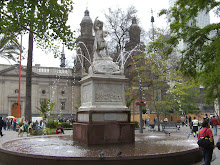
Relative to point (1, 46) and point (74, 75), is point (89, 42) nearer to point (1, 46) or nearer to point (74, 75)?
point (74, 75)

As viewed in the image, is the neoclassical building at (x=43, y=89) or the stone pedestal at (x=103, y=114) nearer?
the stone pedestal at (x=103, y=114)

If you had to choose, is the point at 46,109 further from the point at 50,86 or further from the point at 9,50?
the point at 50,86

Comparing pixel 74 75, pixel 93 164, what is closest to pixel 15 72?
pixel 74 75

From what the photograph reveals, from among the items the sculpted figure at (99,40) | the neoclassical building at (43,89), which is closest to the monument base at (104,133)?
the sculpted figure at (99,40)

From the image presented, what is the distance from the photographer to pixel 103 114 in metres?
9.15

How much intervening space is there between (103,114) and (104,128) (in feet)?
1.91

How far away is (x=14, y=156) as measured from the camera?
6590 mm

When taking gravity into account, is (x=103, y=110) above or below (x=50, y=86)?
below

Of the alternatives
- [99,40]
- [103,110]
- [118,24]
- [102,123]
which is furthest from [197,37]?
[118,24]

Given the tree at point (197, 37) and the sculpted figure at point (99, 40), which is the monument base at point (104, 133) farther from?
the tree at point (197, 37)

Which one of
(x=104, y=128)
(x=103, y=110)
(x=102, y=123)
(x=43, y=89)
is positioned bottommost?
(x=104, y=128)

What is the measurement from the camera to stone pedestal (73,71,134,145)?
28.6 feet

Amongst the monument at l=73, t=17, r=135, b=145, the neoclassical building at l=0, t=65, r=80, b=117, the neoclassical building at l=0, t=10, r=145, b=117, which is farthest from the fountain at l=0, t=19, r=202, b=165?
the neoclassical building at l=0, t=65, r=80, b=117

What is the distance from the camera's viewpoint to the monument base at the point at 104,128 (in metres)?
8.60
